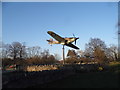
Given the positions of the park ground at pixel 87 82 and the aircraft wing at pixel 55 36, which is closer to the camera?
the park ground at pixel 87 82

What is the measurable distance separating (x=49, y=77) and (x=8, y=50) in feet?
127

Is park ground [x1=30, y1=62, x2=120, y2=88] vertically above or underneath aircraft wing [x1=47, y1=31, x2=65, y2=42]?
underneath

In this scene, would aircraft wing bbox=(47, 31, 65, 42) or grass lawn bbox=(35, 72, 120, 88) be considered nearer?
grass lawn bbox=(35, 72, 120, 88)

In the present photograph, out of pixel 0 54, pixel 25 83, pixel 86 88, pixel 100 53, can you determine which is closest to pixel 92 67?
pixel 100 53

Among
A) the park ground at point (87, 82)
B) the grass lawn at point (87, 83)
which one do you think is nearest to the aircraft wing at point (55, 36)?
the park ground at point (87, 82)

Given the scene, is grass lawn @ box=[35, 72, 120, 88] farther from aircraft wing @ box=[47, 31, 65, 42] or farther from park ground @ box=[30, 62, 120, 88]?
aircraft wing @ box=[47, 31, 65, 42]

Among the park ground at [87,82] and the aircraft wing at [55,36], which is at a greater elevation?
the aircraft wing at [55,36]

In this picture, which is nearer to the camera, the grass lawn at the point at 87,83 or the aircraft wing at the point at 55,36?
the grass lawn at the point at 87,83

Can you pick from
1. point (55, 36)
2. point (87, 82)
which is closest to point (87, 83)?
point (87, 82)

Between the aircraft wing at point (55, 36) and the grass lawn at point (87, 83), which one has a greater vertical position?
the aircraft wing at point (55, 36)

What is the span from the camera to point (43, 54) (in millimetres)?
61594

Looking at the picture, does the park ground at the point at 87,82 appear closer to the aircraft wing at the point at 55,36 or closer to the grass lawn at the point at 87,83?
the grass lawn at the point at 87,83

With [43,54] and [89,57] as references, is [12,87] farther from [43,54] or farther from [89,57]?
[43,54]

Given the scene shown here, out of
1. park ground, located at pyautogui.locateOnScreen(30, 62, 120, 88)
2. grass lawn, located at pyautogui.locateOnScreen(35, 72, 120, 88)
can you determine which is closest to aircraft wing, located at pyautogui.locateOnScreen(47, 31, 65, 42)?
park ground, located at pyautogui.locateOnScreen(30, 62, 120, 88)
